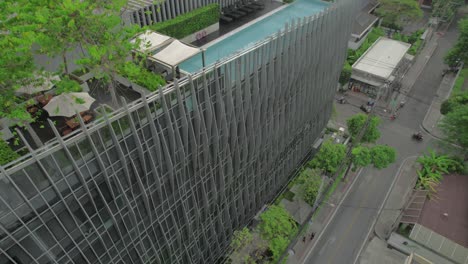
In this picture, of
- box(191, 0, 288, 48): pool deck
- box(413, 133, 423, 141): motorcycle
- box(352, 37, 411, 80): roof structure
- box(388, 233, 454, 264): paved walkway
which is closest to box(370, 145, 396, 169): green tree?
box(388, 233, 454, 264): paved walkway

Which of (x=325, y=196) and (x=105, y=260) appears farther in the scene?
(x=325, y=196)

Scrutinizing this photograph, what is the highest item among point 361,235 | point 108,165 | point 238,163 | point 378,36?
point 108,165

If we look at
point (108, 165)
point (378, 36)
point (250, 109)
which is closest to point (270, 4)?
point (250, 109)

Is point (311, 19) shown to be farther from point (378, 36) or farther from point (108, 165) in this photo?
point (378, 36)

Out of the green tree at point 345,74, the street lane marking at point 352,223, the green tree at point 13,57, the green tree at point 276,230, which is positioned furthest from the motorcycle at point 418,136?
the green tree at point 13,57

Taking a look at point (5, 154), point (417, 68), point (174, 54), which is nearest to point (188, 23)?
point (174, 54)

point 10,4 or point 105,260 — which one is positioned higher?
point 10,4

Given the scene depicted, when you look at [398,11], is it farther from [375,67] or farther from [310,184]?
[310,184]
